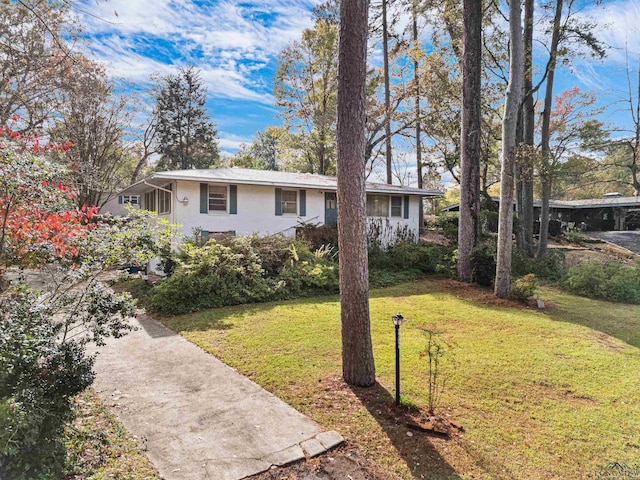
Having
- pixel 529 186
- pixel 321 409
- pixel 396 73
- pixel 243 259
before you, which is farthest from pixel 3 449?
pixel 396 73

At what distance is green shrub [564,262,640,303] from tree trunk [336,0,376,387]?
8.65 metres

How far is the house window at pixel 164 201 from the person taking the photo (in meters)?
12.2

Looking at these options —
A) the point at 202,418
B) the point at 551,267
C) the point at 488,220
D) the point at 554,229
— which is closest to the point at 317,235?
the point at 551,267

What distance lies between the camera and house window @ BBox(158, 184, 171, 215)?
1220cm

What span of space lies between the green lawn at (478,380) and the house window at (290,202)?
6.54 m

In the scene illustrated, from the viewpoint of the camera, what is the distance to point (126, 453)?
260cm

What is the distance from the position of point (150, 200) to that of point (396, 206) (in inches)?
429

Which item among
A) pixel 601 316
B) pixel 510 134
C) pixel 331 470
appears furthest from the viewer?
pixel 510 134

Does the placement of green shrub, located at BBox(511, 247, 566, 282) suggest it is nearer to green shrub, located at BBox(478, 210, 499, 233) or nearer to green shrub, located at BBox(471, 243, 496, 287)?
green shrub, located at BBox(471, 243, 496, 287)

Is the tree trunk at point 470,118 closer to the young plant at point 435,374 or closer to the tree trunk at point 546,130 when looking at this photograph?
the tree trunk at point 546,130

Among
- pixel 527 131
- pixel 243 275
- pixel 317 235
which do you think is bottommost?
pixel 243 275

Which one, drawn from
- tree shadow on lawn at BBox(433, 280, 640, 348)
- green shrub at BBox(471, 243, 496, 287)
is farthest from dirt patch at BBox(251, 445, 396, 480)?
green shrub at BBox(471, 243, 496, 287)

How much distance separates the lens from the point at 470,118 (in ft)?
32.7

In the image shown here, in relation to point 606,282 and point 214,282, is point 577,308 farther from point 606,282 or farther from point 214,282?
point 214,282
